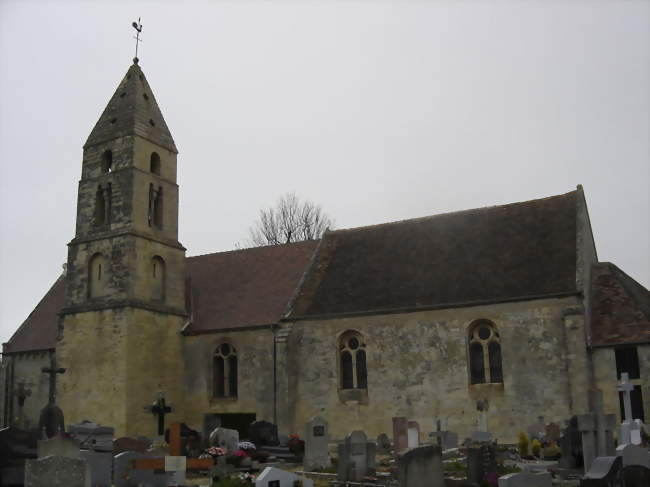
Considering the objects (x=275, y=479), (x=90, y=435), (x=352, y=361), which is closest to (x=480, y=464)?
(x=275, y=479)

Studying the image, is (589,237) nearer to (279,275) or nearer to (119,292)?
(279,275)

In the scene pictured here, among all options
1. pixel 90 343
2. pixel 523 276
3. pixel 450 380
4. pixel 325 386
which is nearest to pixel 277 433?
pixel 325 386

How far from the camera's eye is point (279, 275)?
98.6ft

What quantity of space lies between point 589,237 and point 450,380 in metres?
7.83

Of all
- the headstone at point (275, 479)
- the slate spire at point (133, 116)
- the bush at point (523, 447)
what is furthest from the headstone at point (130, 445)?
the slate spire at point (133, 116)

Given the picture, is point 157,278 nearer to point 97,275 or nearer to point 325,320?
point 97,275

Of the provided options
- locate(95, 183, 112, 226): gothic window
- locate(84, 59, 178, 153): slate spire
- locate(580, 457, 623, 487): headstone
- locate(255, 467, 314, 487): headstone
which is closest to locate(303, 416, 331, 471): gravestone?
locate(255, 467, 314, 487): headstone

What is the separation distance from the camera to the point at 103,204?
29672 millimetres

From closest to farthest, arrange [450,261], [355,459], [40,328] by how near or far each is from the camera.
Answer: [355,459] < [450,261] < [40,328]

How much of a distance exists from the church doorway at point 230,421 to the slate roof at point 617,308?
42.8ft

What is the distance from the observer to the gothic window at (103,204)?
29.0 meters

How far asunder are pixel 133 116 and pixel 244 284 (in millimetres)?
8407

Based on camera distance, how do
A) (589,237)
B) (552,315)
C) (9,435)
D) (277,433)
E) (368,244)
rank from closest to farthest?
(9,435)
(552,315)
(277,433)
(589,237)
(368,244)

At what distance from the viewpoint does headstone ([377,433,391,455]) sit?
21.8 meters
